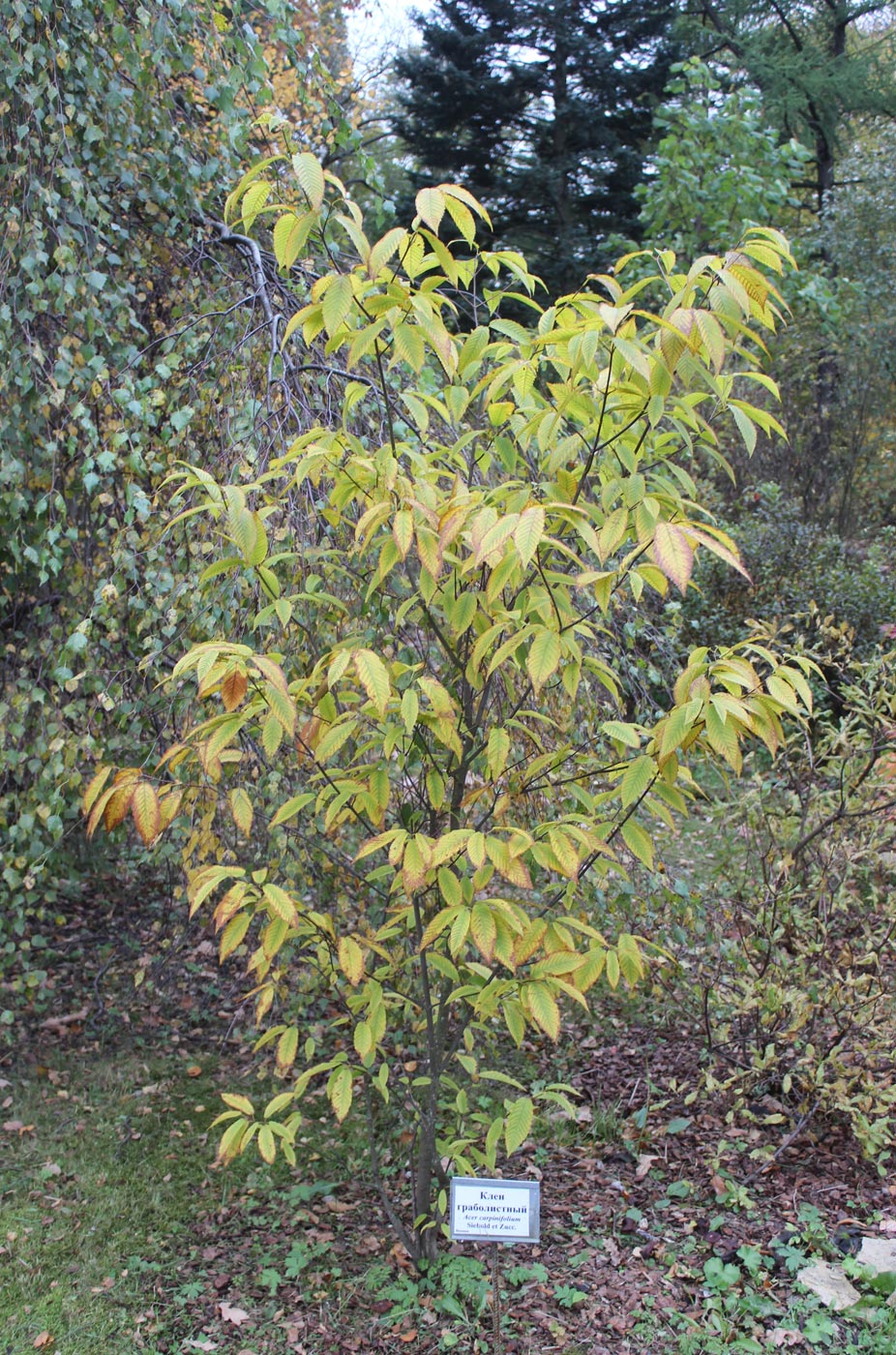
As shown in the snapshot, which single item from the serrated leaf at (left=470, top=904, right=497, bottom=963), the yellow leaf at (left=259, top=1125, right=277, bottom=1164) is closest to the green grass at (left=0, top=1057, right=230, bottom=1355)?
the yellow leaf at (left=259, top=1125, right=277, bottom=1164)

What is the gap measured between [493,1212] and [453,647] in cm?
→ 113

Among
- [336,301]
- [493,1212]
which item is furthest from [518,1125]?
[336,301]

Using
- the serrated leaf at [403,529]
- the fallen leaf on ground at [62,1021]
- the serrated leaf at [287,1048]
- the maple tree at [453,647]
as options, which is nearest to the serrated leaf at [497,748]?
the maple tree at [453,647]

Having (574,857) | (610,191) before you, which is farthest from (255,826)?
(610,191)

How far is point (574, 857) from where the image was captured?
1.81 metres

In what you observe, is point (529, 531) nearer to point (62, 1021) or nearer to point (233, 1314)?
point (233, 1314)

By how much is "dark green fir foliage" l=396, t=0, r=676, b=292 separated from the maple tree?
1115cm

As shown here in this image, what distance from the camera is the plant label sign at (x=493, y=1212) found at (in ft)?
6.67

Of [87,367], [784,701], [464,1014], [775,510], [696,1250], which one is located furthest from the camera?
[775,510]

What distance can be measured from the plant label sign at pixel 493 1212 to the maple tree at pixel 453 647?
0.13 metres

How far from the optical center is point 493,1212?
204 centimetres

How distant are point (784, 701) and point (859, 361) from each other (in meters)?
9.93

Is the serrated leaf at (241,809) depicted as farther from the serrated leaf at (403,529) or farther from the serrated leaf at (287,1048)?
the serrated leaf at (403,529)

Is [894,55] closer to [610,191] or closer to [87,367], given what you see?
[610,191]
